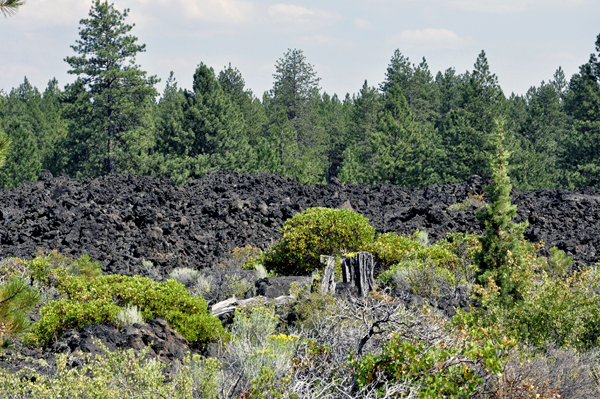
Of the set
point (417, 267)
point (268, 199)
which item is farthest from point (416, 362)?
point (268, 199)

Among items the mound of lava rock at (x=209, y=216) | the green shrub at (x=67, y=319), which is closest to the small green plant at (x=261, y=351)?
the green shrub at (x=67, y=319)

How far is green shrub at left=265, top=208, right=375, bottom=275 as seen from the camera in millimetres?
11531

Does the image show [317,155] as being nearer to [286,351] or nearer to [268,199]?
[268,199]

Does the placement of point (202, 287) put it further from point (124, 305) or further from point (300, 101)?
point (300, 101)

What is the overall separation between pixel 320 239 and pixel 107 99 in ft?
85.3

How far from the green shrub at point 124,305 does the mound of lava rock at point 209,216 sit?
14.8ft

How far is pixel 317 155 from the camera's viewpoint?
4544 centimetres

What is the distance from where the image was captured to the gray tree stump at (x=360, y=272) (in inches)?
370

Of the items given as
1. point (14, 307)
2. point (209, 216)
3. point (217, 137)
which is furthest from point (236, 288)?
point (217, 137)

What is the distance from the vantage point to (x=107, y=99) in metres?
33.4

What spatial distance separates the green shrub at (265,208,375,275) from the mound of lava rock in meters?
2.50

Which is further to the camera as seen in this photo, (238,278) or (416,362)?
(238,278)

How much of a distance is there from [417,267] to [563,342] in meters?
3.55

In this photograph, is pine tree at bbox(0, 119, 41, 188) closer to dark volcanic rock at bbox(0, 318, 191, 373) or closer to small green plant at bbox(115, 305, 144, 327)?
small green plant at bbox(115, 305, 144, 327)
